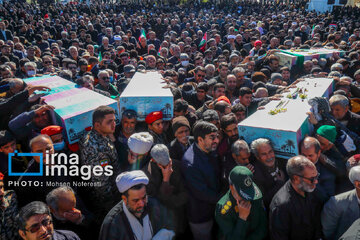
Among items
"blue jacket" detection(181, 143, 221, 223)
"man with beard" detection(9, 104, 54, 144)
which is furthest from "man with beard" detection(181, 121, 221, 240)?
"man with beard" detection(9, 104, 54, 144)

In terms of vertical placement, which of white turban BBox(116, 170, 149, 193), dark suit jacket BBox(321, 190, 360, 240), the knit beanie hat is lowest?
dark suit jacket BBox(321, 190, 360, 240)

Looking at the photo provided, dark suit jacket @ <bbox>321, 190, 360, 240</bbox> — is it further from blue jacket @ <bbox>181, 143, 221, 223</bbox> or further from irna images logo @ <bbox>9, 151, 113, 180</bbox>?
irna images logo @ <bbox>9, 151, 113, 180</bbox>

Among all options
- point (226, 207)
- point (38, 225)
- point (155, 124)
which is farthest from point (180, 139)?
point (38, 225)

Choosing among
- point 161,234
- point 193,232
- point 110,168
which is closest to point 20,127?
point 110,168

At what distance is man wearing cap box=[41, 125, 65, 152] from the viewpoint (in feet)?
9.43

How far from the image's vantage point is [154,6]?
22500 millimetres

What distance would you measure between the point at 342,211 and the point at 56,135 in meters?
2.87

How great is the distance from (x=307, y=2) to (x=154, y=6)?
13.3 metres

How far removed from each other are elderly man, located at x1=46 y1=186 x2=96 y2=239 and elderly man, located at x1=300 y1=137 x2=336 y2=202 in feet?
7.34

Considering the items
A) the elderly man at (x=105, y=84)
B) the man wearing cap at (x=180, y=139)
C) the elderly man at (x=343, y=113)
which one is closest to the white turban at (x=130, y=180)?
the man wearing cap at (x=180, y=139)

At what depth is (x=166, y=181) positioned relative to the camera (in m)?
2.66

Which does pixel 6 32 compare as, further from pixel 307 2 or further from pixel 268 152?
pixel 307 2

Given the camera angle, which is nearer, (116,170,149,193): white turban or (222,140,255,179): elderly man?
(116,170,149,193): white turban

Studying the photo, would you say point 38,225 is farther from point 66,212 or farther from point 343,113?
point 343,113
